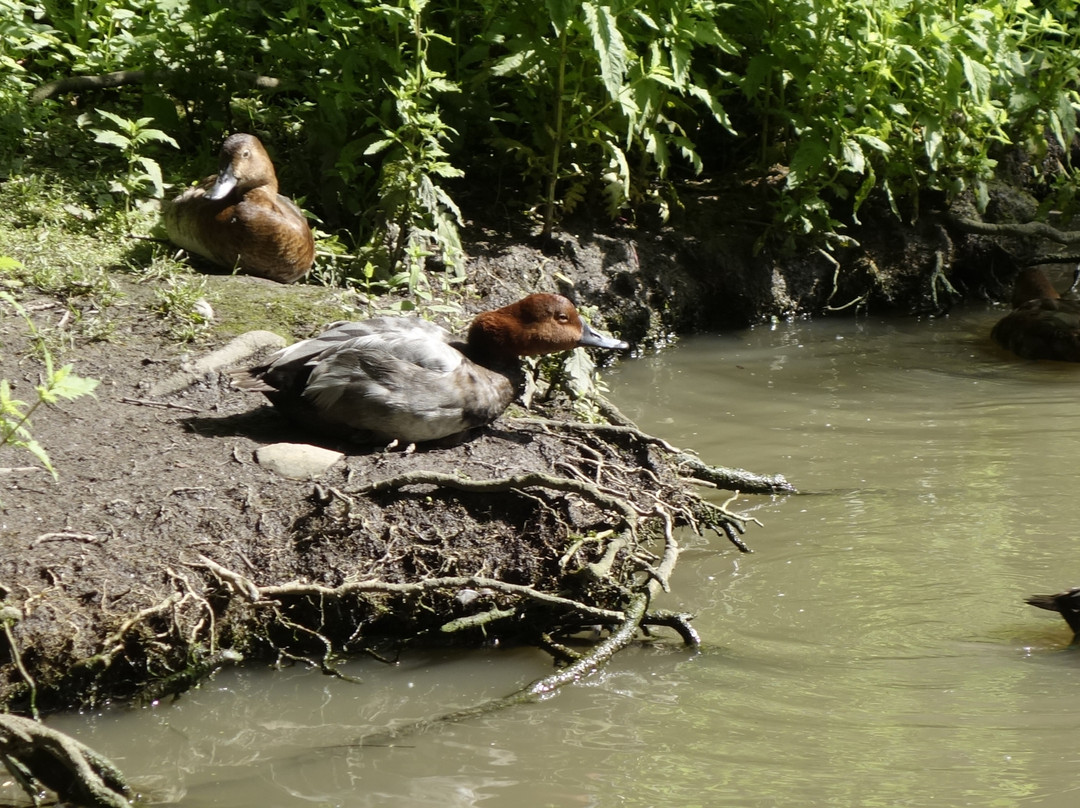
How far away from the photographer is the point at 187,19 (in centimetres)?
751

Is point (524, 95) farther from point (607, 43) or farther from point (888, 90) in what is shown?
point (888, 90)

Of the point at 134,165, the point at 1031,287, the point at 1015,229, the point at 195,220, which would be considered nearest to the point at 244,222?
the point at 195,220

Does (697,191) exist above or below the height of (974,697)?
above

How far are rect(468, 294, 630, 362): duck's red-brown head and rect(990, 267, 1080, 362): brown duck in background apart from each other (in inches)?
155

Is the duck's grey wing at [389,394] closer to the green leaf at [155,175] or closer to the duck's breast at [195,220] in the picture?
the duck's breast at [195,220]

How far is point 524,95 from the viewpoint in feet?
24.0

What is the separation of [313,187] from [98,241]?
1.46m

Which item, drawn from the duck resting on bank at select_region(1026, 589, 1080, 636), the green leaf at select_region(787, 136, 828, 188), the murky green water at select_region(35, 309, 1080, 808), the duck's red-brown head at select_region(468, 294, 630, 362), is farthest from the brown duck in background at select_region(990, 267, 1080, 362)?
the duck's red-brown head at select_region(468, 294, 630, 362)

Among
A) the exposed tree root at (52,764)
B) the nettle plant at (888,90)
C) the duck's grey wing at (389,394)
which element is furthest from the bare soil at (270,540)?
the nettle plant at (888,90)

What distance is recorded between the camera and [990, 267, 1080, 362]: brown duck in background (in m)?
7.39

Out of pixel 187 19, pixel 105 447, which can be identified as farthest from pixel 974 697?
pixel 187 19

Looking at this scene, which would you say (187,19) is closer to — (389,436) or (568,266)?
(568,266)

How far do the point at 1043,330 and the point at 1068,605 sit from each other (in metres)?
3.88

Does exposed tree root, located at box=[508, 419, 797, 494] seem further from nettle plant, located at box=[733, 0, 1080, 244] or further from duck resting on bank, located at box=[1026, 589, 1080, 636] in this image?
nettle plant, located at box=[733, 0, 1080, 244]
